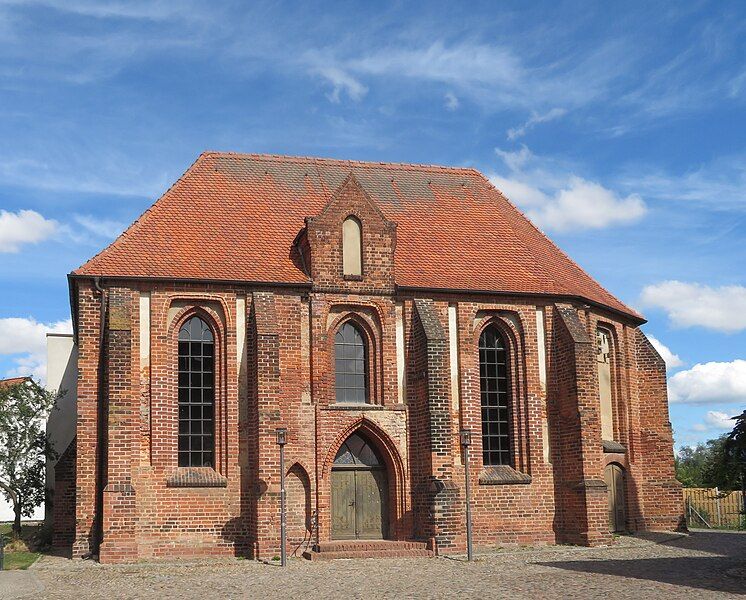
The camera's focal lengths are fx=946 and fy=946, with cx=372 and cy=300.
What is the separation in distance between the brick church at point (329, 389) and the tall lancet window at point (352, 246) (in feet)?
0.19

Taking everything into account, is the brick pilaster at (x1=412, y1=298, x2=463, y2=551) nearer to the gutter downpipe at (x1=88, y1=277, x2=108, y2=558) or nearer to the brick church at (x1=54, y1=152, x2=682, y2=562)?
the brick church at (x1=54, y1=152, x2=682, y2=562)

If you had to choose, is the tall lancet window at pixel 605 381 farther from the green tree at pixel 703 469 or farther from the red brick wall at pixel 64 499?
the red brick wall at pixel 64 499

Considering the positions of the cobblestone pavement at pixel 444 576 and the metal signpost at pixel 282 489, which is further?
the metal signpost at pixel 282 489

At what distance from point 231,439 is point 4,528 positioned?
17.8 m

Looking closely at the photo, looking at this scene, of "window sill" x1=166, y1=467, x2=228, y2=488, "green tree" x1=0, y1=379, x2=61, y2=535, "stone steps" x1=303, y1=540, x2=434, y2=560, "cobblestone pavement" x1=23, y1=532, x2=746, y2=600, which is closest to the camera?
"cobblestone pavement" x1=23, y1=532, x2=746, y2=600

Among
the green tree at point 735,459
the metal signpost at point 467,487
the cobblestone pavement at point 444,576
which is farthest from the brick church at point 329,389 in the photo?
the green tree at point 735,459

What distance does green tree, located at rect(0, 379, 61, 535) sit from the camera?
27.9 m

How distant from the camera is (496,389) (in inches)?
1048

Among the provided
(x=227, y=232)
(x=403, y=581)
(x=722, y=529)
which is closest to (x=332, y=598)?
(x=403, y=581)

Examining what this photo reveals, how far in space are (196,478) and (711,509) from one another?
20.9 meters

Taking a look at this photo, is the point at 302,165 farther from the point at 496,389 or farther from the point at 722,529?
the point at 722,529

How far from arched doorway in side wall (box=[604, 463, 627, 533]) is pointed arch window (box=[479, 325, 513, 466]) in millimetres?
3643

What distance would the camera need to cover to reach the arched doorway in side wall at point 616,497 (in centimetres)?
2775

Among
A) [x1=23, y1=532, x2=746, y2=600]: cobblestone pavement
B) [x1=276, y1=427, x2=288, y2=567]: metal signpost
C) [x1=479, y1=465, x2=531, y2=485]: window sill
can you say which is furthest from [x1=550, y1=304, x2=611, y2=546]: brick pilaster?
[x1=276, y1=427, x2=288, y2=567]: metal signpost
